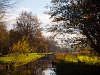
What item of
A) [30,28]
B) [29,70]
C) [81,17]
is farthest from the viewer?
[30,28]

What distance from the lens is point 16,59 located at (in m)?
41.8

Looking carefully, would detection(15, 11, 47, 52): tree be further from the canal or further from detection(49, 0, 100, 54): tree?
detection(49, 0, 100, 54): tree

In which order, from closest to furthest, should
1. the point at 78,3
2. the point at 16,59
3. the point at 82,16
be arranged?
the point at 82,16 → the point at 78,3 → the point at 16,59

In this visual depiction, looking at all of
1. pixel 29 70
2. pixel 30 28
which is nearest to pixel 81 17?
pixel 29 70

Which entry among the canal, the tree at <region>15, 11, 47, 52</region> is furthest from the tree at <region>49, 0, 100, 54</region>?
the tree at <region>15, 11, 47, 52</region>

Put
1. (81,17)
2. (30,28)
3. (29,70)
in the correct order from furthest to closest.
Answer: (30,28), (29,70), (81,17)

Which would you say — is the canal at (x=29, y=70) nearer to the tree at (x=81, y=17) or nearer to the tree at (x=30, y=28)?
the tree at (x=81, y=17)

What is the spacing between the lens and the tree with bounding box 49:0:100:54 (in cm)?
2038

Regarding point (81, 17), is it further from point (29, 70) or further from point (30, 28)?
point (30, 28)

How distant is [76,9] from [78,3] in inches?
30.7

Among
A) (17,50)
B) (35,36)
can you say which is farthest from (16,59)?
(35,36)

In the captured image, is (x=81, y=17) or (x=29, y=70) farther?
(x=29, y=70)

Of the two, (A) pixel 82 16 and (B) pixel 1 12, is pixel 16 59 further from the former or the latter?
(A) pixel 82 16

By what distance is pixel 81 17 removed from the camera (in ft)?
71.1
